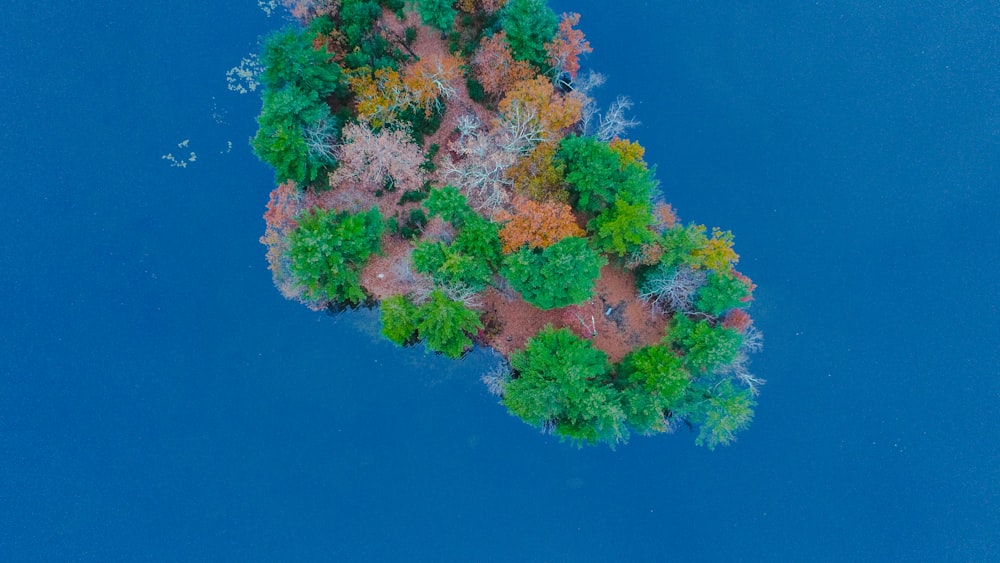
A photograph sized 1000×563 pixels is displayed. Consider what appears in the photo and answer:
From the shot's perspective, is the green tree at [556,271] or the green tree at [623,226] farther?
the green tree at [623,226]

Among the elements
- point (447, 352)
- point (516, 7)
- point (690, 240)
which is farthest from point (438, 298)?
point (516, 7)

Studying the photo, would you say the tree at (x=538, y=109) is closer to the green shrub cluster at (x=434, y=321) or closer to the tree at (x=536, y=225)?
the tree at (x=536, y=225)

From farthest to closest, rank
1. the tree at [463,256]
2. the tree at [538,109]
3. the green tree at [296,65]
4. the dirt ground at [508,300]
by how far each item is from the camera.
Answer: the dirt ground at [508,300] → the tree at [538,109] → the tree at [463,256] → the green tree at [296,65]

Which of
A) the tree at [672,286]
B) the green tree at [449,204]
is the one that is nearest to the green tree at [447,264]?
the green tree at [449,204]

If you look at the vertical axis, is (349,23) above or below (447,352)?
above

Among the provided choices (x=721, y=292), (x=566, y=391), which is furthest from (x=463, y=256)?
(x=721, y=292)

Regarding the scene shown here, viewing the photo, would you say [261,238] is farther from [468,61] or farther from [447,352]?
[468,61]

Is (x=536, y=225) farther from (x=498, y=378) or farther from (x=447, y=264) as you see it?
(x=498, y=378)
